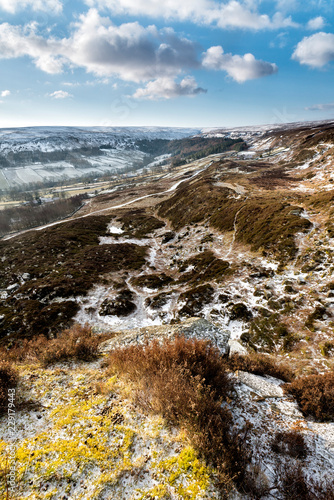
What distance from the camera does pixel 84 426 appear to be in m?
4.91

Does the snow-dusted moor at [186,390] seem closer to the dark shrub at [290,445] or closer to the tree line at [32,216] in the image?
the dark shrub at [290,445]

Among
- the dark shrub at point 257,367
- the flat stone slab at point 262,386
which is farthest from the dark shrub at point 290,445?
the dark shrub at point 257,367

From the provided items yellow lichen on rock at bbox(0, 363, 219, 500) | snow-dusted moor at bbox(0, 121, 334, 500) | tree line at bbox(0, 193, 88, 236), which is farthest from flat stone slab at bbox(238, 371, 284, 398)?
tree line at bbox(0, 193, 88, 236)

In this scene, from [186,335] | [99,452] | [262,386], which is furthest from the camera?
[186,335]

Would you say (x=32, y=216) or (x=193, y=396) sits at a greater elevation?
(x=193, y=396)

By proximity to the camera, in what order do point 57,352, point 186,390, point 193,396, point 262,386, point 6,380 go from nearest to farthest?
point 193,396 < point 186,390 < point 6,380 < point 262,386 < point 57,352

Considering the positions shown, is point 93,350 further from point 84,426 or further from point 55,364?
point 84,426

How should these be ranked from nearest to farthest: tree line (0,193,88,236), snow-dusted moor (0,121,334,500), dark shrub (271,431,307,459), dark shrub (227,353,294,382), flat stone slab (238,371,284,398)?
1. snow-dusted moor (0,121,334,500)
2. dark shrub (271,431,307,459)
3. flat stone slab (238,371,284,398)
4. dark shrub (227,353,294,382)
5. tree line (0,193,88,236)

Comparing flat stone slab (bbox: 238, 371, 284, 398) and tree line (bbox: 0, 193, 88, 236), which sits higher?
flat stone slab (bbox: 238, 371, 284, 398)

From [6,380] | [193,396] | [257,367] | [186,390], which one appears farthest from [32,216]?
[193,396]

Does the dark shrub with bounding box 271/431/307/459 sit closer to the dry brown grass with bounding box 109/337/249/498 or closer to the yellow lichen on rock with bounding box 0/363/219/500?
the dry brown grass with bounding box 109/337/249/498

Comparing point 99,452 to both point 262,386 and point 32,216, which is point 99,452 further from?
point 32,216

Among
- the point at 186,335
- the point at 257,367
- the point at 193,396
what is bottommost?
the point at 257,367

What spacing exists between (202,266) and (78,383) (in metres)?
28.1
